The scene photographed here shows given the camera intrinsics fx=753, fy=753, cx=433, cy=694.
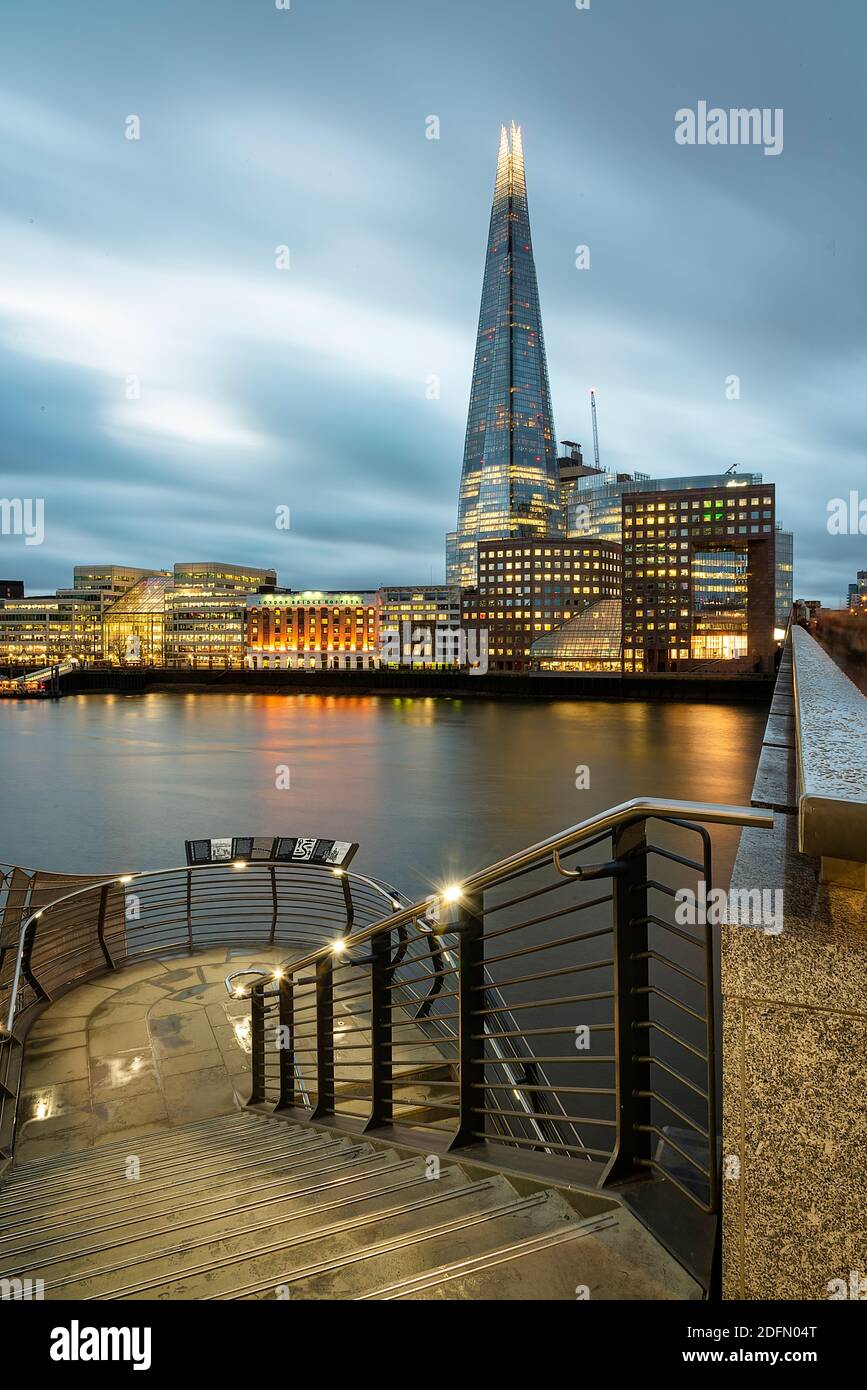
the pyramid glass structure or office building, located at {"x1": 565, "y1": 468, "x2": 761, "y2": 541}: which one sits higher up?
office building, located at {"x1": 565, "y1": 468, "x2": 761, "y2": 541}

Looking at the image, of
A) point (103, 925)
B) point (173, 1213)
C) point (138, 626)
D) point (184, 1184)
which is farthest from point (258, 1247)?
point (138, 626)

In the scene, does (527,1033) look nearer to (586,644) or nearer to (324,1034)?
(324,1034)

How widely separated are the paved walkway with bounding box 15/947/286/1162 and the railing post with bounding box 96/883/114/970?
24 cm

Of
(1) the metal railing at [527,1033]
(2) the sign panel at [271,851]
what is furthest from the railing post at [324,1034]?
(2) the sign panel at [271,851]

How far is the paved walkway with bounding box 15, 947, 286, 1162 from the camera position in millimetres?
5914

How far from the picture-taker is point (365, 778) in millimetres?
46281

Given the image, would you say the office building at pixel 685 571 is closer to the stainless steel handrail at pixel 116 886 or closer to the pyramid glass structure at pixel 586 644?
the pyramid glass structure at pixel 586 644

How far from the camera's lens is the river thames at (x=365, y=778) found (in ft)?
→ 96.8

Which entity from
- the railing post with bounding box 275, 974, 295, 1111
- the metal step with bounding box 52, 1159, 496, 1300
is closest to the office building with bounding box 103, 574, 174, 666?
the railing post with bounding box 275, 974, 295, 1111

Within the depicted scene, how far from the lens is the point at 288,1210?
2.93 m

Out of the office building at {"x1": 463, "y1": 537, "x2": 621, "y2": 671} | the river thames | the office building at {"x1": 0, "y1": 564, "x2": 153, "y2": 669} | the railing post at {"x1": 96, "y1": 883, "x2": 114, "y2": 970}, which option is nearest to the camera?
the railing post at {"x1": 96, "y1": 883, "x2": 114, "y2": 970}

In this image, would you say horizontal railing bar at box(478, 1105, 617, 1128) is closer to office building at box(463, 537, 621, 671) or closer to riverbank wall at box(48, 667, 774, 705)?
riverbank wall at box(48, 667, 774, 705)

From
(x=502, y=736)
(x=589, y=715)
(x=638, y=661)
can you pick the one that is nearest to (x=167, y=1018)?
(x=502, y=736)

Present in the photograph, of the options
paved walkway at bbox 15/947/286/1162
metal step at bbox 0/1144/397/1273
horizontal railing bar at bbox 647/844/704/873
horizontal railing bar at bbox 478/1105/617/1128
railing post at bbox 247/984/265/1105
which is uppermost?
horizontal railing bar at bbox 647/844/704/873
